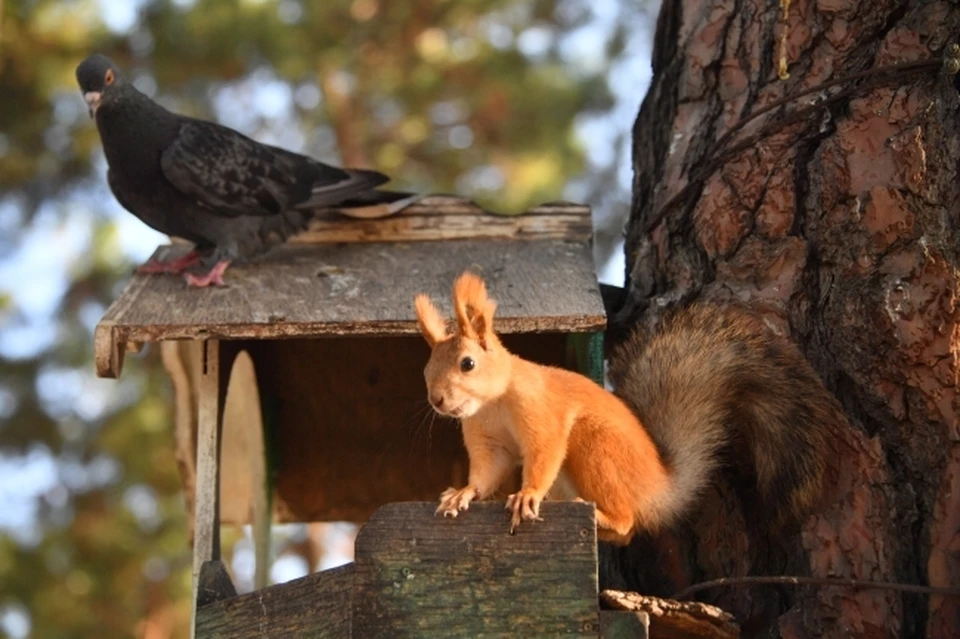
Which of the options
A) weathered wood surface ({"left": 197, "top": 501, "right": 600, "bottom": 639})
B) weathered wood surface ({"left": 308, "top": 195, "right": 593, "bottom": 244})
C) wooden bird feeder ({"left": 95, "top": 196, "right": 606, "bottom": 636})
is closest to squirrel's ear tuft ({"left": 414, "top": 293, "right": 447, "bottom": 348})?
wooden bird feeder ({"left": 95, "top": 196, "right": 606, "bottom": 636})

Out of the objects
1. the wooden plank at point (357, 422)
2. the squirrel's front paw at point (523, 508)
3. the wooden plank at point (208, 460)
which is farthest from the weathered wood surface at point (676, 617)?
the wooden plank at point (357, 422)

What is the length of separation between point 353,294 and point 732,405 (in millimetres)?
985

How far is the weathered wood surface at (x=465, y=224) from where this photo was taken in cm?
421

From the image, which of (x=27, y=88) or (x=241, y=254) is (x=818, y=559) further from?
(x=27, y=88)

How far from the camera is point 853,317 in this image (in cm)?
320

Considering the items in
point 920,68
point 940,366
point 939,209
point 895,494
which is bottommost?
point 895,494

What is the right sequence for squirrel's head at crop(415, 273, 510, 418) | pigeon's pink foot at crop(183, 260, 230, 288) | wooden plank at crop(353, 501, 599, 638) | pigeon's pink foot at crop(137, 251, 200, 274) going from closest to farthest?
1. wooden plank at crop(353, 501, 599, 638)
2. squirrel's head at crop(415, 273, 510, 418)
3. pigeon's pink foot at crop(183, 260, 230, 288)
4. pigeon's pink foot at crop(137, 251, 200, 274)

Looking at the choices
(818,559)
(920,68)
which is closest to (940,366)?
(818,559)

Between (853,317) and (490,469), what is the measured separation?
2.85 feet

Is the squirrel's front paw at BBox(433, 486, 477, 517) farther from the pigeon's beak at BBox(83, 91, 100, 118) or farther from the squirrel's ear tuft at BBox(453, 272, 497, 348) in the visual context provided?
the pigeon's beak at BBox(83, 91, 100, 118)

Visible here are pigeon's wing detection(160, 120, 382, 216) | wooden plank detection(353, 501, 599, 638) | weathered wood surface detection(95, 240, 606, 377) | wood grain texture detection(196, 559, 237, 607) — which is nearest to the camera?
wooden plank detection(353, 501, 599, 638)

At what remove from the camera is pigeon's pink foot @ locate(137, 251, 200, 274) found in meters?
4.07

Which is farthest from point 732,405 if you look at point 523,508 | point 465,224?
point 465,224

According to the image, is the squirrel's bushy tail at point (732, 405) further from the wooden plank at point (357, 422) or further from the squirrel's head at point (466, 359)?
the wooden plank at point (357, 422)
